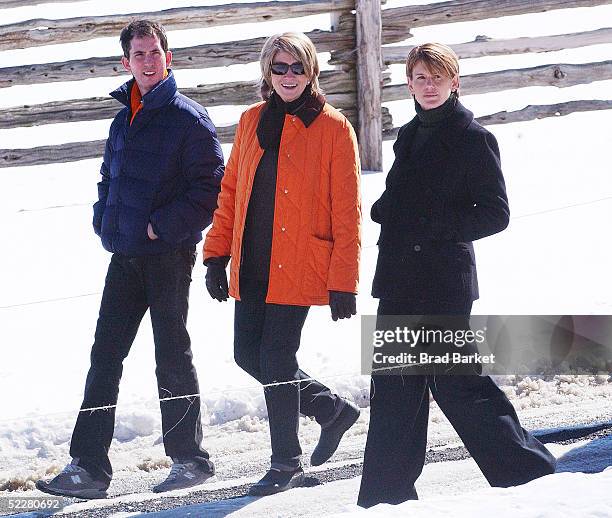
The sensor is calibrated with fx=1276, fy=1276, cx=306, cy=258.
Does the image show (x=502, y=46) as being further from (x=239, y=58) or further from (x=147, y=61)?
(x=147, y=61)

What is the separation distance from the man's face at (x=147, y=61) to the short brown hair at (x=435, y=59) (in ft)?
3.22

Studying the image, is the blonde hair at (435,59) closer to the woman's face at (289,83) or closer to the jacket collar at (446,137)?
the jacket collar at (446,137)

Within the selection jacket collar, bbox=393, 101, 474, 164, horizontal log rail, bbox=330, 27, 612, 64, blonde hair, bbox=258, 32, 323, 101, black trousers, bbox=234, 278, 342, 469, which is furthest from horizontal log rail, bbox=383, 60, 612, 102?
jacket collar, bbox=393, 101, 474, 164

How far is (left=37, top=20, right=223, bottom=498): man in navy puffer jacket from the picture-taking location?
4.42 metres

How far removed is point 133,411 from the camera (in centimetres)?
521

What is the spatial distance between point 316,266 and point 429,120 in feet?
2.11

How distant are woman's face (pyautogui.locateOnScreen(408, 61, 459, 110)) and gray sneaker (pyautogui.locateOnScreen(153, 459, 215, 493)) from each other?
153cm

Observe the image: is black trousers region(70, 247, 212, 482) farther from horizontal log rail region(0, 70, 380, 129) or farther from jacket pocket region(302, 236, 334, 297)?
horizontal log rail region(0, 70, 380, 129)

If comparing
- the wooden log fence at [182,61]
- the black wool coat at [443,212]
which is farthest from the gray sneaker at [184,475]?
the wooden log fence at [182,61]

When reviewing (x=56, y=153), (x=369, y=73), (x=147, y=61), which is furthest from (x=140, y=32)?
(x=369, y=73)

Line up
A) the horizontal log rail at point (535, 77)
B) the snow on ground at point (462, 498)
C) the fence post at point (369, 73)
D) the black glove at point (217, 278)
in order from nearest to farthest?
the snow on ground at point (462, 498) < the black glove at point (217, 278) < the fence post at point (369, 73) < the horizontal log rail at point (535, 77)

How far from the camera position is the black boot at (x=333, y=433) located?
4.55 m

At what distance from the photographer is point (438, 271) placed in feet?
13.0

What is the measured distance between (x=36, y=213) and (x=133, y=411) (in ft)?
12.1
